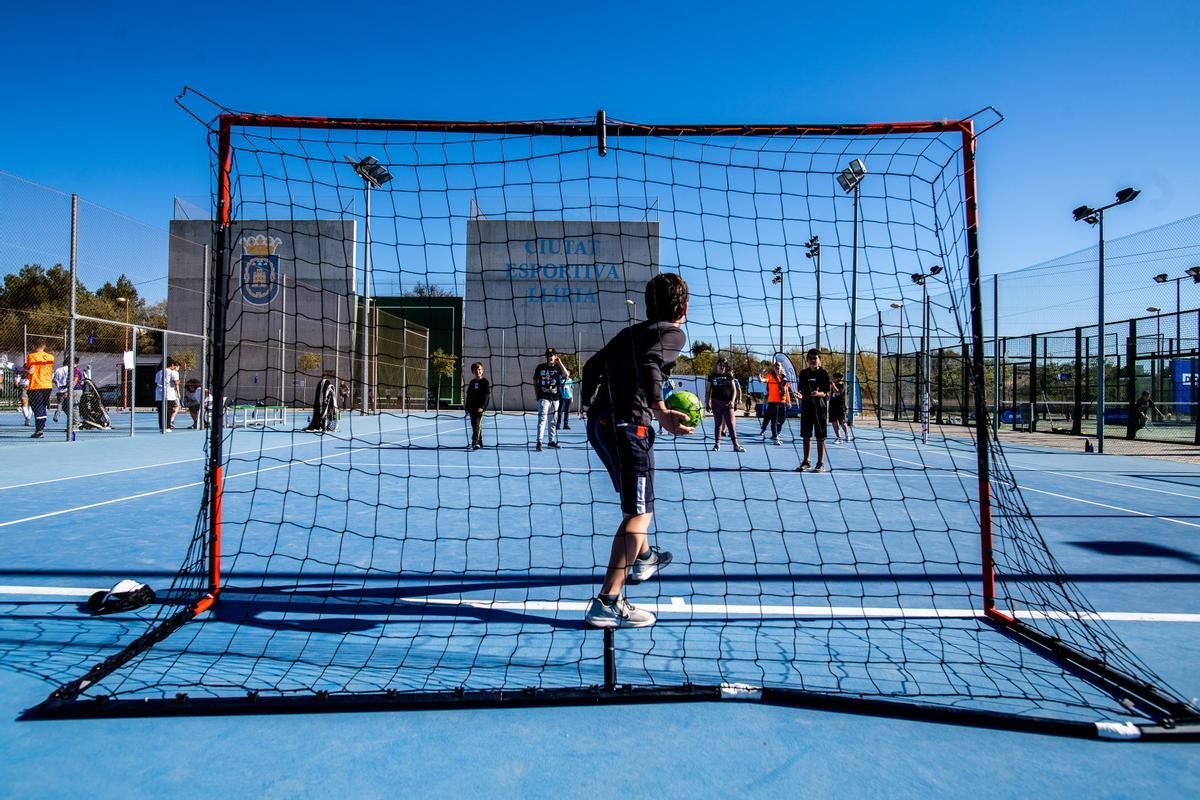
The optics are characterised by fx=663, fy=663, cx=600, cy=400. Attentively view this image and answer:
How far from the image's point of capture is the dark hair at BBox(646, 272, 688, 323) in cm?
346

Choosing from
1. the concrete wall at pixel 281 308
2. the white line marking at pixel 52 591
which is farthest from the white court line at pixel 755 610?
the concrete wall at pixel 281 308

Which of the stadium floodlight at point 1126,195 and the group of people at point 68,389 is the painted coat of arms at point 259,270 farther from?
the stadium floodlight at point 1126,195

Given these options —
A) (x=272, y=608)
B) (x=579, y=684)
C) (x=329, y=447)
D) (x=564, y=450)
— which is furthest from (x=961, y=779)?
Answer: (x=329, y=447)

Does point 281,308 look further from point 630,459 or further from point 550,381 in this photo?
point 630,459

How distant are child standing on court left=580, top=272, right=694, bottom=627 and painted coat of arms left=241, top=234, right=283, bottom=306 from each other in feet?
6.15

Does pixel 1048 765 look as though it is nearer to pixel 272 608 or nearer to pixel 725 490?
pixel 272 608

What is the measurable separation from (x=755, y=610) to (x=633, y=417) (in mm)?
1232

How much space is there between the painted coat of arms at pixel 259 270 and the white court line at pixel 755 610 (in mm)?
1975

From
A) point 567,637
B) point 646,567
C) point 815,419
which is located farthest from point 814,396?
point 567,637

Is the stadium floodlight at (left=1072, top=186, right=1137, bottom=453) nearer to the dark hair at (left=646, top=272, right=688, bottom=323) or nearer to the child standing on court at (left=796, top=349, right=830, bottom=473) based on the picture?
the child standing on court at (left=796, top=349, right=830, bottom=473)

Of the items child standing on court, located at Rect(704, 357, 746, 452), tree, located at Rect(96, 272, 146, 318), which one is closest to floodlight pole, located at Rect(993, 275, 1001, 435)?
child standing on court, located at Rect(704, 357, 746, 452)

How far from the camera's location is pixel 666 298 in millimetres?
3467

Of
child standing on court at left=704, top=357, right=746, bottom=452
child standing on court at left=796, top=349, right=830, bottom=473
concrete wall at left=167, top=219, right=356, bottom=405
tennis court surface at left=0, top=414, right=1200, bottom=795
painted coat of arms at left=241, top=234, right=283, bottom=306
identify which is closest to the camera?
tennis court surface at left=0, top=414, right=1200, bottom=795

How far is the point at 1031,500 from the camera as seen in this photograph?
7.21 m
